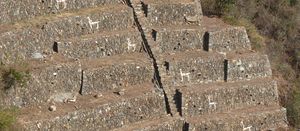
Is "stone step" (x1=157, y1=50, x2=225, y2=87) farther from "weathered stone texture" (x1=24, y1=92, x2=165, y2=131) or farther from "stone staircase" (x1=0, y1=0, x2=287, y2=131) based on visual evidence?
"weathered stone texture" (x1=24, y1=92, x2=165, y2=131)

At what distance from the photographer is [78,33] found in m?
30.1

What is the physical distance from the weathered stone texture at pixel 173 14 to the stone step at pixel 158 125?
19.3ft

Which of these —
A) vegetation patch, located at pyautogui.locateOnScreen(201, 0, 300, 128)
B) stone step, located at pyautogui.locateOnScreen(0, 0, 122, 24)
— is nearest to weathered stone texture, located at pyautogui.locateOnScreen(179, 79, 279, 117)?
vegetation patch, located at pyautogui.locateOnScreen(201, 0, 300, 128)

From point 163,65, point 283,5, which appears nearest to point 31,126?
point 163,65

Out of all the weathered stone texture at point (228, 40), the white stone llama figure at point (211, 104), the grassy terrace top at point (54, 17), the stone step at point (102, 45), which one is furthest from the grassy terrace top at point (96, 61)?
the weathered stone texture at point (228, 40)

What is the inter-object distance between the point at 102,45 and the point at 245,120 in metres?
8.57

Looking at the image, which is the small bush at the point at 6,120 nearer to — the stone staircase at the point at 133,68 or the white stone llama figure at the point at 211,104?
the stone staircase at the point at 133,68

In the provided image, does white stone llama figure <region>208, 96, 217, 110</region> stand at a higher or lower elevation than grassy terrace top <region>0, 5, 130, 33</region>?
lower

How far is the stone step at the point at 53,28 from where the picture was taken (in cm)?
2739

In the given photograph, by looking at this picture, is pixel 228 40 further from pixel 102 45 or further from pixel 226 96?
pixel 102 45

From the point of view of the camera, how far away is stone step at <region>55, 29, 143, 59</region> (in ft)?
95.1

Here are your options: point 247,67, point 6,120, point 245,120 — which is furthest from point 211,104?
point 6,120

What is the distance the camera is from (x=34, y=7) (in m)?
29.5

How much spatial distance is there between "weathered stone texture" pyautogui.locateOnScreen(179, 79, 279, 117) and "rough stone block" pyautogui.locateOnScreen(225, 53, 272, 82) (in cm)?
47
